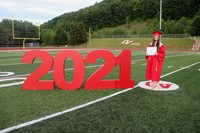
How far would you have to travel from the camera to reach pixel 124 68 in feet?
20.8

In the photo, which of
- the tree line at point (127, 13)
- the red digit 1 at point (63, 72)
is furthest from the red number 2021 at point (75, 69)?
the tree line at point (127, 13)

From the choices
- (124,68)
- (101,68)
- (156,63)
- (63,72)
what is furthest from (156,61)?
(63,72)

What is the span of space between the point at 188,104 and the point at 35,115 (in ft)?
10.2

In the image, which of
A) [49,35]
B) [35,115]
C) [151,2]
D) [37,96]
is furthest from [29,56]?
[151,2]

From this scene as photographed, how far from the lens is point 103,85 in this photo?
6.29m

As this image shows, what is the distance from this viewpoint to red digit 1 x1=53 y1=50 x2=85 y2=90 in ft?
20.1

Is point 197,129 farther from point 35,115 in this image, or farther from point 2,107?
point 2,107

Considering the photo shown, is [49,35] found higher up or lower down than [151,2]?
lower down

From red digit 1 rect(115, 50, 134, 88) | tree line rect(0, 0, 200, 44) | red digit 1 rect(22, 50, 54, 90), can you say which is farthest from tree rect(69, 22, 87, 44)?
red digit 1 rect(115, 50, 134, 88)

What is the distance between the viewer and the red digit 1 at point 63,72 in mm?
6129

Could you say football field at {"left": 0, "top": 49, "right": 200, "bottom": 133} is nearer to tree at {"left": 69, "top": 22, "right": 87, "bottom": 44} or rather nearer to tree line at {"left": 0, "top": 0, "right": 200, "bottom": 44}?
tree at {"left": 69, "top": 22, "right": 87, "bottom": 44}

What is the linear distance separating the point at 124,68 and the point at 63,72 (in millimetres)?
1685

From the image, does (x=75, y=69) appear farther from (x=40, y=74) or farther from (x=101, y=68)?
(x=40, y=74)

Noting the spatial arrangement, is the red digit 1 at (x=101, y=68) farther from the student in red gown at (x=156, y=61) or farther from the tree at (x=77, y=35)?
the tree at (x=77, y=35)
